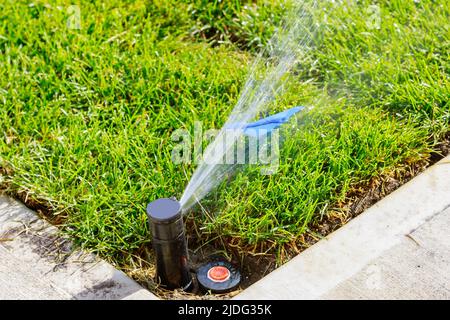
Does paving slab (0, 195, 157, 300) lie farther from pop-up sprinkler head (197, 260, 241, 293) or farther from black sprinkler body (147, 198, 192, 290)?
pop-up sprinkler head (197, 260, 241, 293)

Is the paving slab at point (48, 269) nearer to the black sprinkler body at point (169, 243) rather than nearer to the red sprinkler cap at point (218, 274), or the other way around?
the black sprinkler body at point (169, 243)

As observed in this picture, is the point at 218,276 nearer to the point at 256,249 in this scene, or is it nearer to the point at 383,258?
the point at 256,249

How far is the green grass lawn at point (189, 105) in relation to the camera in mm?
2881

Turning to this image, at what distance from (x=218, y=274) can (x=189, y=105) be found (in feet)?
3.02

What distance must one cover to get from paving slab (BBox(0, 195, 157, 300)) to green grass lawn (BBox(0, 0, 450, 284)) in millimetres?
79

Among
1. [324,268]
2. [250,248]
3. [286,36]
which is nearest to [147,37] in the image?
[286,36]

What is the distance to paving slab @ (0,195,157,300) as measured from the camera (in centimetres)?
256

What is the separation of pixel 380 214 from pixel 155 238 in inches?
33.7

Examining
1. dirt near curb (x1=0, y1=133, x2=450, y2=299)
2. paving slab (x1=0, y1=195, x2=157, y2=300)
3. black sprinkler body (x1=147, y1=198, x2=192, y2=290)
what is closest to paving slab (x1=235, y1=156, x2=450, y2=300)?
dirt near curb (x1=0, y1=133, x2=450, y2=299)

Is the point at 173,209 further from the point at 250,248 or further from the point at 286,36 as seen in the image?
the point at 286,36

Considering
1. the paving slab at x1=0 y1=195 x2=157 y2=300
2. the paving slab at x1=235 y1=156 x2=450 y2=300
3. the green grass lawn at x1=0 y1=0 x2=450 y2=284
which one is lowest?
the paving slab at x1=0 y1=195 x2=157 y2=300

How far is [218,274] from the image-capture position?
2.70m

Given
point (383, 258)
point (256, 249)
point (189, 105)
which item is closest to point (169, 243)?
point (256, 249)

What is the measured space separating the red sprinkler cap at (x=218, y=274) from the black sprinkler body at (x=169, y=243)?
8cm
